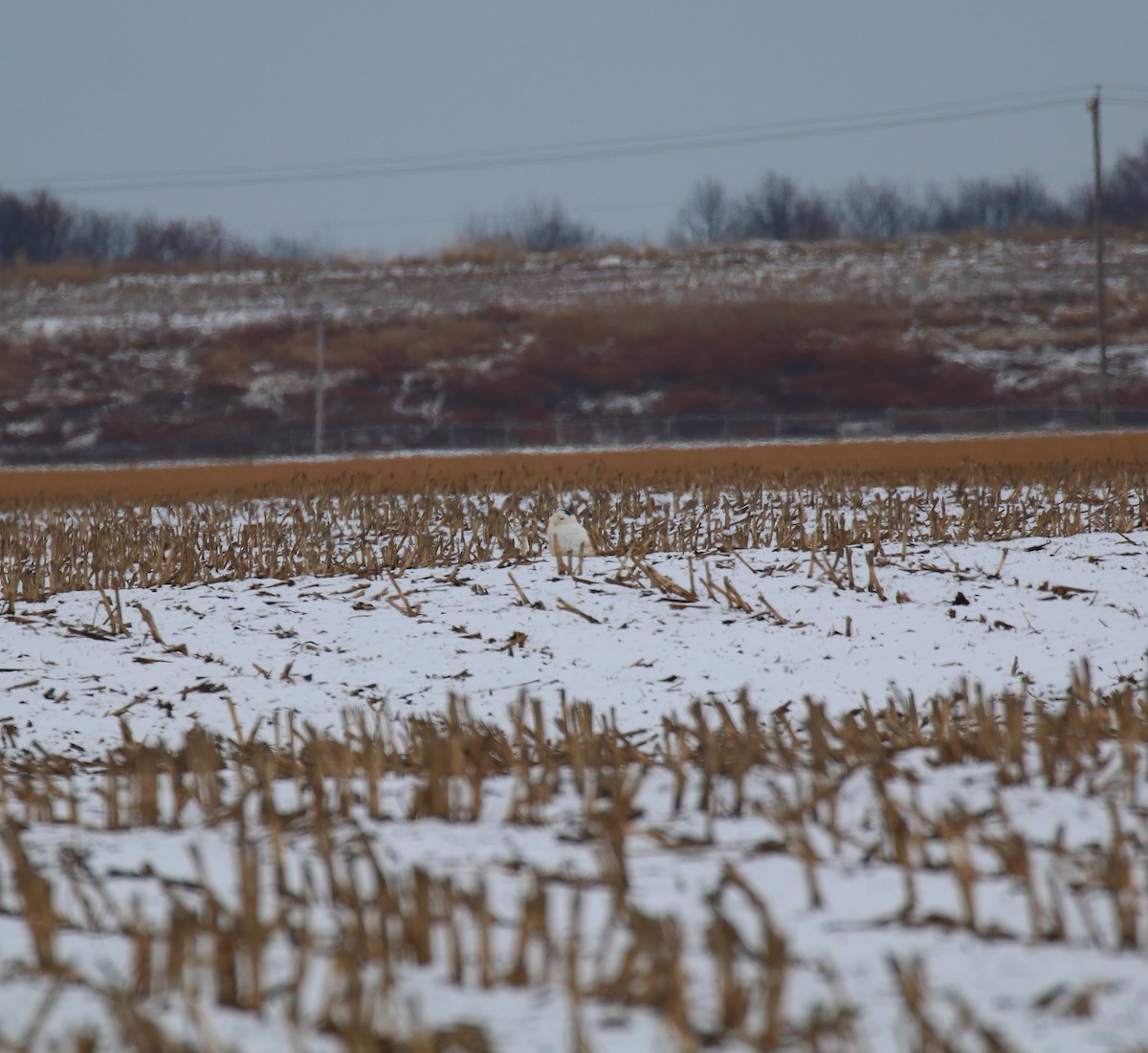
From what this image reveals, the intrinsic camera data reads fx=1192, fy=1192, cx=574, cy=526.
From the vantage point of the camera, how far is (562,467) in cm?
1845

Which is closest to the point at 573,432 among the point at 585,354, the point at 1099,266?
the point at 585,354

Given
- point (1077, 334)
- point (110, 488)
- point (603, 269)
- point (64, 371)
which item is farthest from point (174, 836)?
Result: point (603, 269)

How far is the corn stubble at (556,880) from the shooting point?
6.96ft

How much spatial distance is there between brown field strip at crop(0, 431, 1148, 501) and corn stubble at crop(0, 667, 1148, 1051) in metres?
10.7

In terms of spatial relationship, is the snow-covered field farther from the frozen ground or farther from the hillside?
the hillside

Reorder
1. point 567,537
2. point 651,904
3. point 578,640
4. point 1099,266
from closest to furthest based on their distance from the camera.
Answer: point 651,904 → point 578,640 → point 567,537 → point 1099,266

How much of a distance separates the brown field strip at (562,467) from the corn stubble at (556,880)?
35.0 feet

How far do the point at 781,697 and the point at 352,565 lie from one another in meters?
4.28

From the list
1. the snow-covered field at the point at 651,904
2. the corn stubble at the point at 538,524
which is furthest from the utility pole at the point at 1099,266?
the snow-covered field at the point at 651,904

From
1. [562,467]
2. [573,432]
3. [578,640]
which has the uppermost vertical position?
[573,432]

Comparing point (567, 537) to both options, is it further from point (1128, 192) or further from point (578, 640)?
point (1128, 192)

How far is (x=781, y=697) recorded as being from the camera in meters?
6.24

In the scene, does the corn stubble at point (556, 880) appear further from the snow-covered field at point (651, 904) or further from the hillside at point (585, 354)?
the hillside at point (585, 354)

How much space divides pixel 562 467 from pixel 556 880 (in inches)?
621
